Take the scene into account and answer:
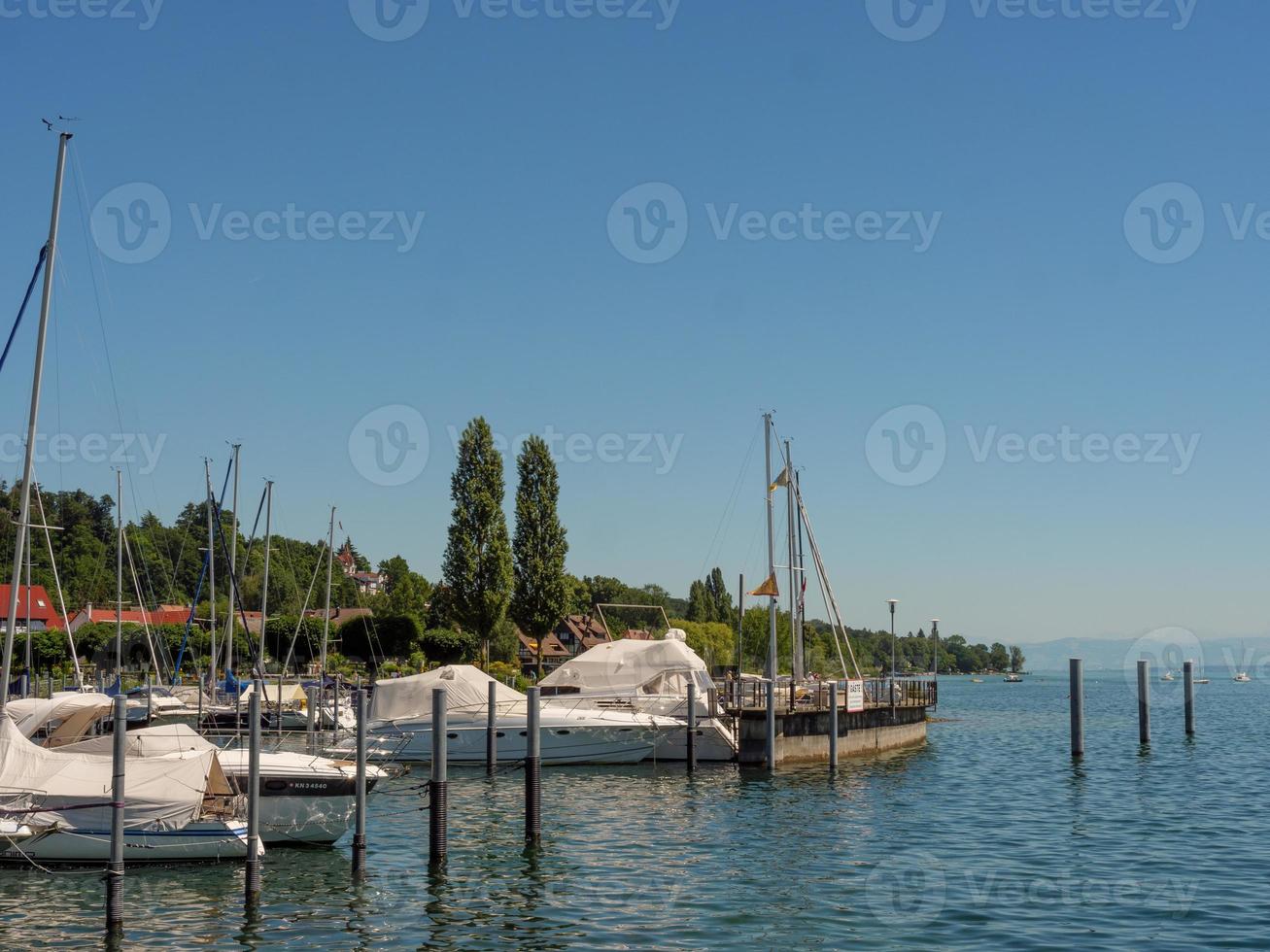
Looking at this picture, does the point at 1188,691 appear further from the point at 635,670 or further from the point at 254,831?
the point at 254,831

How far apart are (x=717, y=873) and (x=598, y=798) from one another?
11.8 meters

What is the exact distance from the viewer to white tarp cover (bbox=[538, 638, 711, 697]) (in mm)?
51156

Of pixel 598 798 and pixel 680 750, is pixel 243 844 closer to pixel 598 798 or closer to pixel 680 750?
pixel 598 798

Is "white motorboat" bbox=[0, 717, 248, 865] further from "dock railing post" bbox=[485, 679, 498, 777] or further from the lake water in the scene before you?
"dock railing post" bbox=[485, 679, 498, 777]

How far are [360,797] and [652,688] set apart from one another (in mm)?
27299

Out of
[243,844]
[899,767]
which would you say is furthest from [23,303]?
[899,767]

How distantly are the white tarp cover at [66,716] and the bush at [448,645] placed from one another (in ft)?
206

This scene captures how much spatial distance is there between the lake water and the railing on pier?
4.46 metres

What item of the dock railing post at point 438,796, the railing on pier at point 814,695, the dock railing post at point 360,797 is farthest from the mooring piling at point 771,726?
the dock railing post at point 360,797

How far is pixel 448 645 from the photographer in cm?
9575

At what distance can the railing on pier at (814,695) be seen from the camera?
47.5 m

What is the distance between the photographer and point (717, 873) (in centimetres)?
2684

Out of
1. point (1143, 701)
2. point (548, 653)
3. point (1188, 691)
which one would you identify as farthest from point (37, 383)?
point (548, 653)

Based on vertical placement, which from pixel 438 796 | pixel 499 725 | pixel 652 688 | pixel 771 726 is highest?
pixel 652 688
